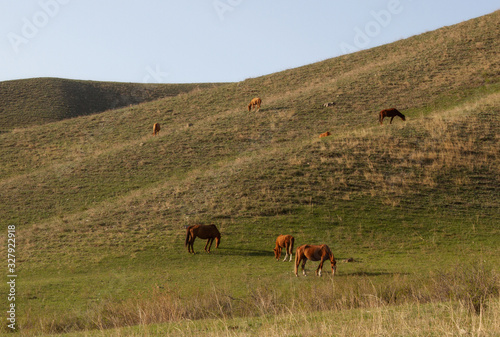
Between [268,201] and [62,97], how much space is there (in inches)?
2866

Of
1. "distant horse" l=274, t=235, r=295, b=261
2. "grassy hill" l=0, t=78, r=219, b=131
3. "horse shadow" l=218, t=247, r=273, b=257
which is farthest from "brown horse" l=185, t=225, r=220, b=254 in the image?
"grassy hill" l=0, t=78, r=219, b=131

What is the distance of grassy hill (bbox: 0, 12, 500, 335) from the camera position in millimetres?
13867

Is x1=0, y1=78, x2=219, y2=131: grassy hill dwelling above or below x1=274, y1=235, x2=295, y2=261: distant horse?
above

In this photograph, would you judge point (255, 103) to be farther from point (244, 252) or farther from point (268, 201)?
point (244, 252)

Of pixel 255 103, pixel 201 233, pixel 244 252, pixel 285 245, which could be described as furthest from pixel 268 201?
pixel 255 103

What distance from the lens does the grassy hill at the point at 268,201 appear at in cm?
1387

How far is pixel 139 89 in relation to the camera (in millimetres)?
102938

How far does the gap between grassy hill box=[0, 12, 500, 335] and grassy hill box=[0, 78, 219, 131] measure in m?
19.4

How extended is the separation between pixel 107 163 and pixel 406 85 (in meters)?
33.8

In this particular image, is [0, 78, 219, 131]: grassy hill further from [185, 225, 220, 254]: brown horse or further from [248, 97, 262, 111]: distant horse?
[185, 225, 220, 254]: brown horse

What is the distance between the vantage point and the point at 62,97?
90625 mm

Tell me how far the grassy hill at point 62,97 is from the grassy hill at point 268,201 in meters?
19.4

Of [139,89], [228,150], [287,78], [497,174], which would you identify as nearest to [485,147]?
[497,174]

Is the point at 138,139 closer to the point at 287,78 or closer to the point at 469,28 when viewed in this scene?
the point at 287,78
